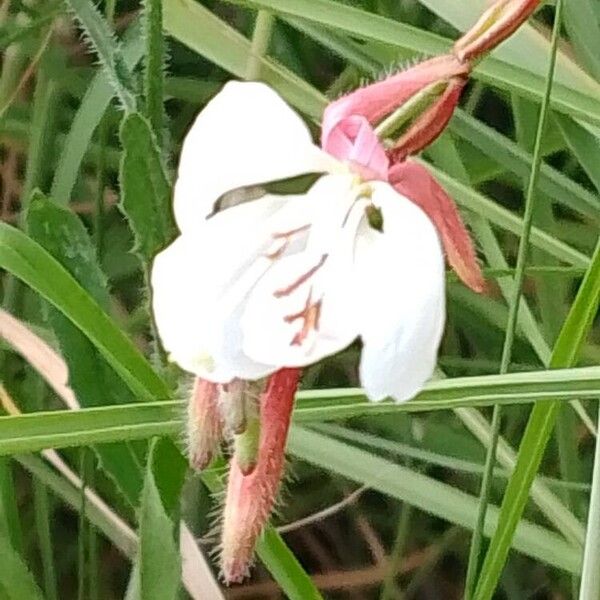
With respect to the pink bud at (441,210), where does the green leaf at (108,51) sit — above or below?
above

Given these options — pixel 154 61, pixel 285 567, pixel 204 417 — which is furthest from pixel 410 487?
pixel 204 417

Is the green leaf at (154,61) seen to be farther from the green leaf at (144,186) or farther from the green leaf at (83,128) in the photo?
the green leaf at (83,128)

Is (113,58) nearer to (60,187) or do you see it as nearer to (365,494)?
(60,187)

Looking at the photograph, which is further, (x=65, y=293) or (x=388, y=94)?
(x=65, y=293)

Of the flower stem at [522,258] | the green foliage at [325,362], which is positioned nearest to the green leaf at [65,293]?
the green foliage at [325,362]

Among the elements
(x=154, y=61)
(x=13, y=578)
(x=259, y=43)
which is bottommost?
(x=13, y=578)

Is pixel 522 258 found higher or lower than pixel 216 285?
higher

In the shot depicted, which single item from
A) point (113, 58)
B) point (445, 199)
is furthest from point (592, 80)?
point (445, 199)

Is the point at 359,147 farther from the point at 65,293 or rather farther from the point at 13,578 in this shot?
the point at 13,578
